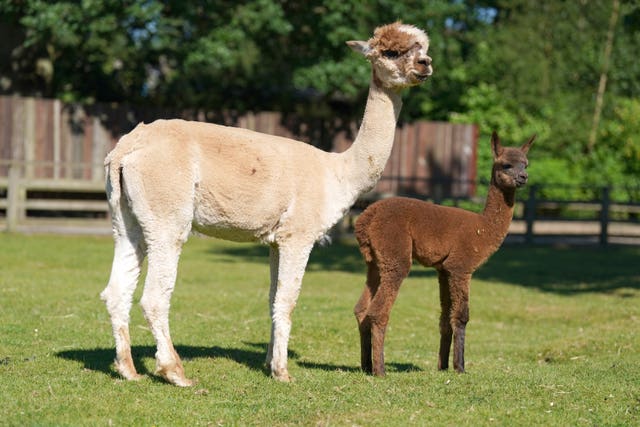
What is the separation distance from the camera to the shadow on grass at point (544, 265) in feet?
58.3

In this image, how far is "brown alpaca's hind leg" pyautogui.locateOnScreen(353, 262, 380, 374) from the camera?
8586mm

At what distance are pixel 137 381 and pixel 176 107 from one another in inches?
811

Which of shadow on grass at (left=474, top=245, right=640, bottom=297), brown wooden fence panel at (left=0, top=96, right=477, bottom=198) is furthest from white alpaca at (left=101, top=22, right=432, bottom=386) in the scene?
brown wooden fence panel at (left=0, top=96, right=477, bottom=198)

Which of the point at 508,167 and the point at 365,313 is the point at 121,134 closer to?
the point at 365,313

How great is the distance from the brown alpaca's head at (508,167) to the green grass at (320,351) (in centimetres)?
174

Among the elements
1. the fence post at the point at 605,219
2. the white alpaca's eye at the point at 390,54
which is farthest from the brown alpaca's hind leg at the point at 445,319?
the fence post at the point at 605,219

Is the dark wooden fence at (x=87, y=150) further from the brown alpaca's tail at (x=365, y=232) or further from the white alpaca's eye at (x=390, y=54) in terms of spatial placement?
the white alpaca's eye at (x=390, y=54)

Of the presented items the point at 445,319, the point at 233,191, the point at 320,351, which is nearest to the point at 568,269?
the point at 320,351

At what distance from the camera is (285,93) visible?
2839 cm

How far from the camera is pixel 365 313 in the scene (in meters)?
8.58

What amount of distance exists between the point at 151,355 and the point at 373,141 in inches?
120

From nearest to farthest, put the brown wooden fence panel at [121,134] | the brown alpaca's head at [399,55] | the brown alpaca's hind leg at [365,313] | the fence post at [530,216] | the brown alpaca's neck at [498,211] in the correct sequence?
the brown alpaca's head at [399,55]
the brown alpaca's hind leg at [365,313]
the brown alpaca's neck at [498,211]
the brown wooden fence panel at [121,134]
the fence post at [530,216]

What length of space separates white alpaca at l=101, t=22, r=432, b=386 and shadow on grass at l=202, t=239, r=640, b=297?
9243 mm

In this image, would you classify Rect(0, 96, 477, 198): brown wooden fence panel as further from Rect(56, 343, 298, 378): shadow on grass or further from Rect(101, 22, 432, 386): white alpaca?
Rect(101, 22, 432, 386): white alpaca
